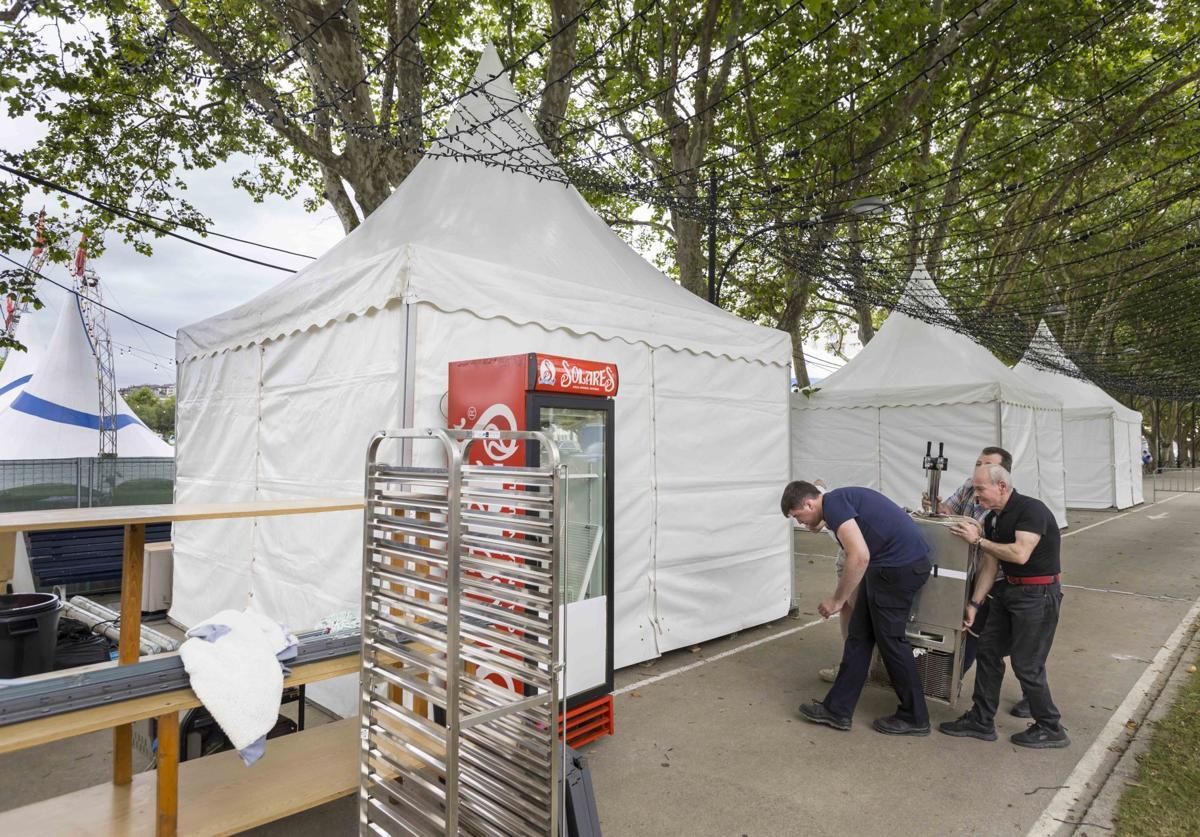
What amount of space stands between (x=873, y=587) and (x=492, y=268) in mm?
3166

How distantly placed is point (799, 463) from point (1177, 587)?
21.5 feet

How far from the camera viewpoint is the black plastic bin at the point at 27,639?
3297 millimetres

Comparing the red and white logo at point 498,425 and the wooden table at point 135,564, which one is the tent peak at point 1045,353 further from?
the wooden table at point 135,564

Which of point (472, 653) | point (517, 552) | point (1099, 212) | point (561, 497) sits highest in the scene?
point (1099, 212)

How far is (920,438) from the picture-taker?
1199cm

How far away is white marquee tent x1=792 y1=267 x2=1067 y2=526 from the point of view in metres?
11.3

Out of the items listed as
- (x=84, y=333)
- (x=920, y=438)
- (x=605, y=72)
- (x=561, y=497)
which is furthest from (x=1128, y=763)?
(x=84, y=333)

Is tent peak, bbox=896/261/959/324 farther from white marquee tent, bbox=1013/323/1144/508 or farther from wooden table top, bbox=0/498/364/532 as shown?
wooden table top, bbox=0/498/364/532

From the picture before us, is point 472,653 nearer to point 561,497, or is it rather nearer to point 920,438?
point 561,497

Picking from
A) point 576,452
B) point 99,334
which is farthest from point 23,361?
point 576,452

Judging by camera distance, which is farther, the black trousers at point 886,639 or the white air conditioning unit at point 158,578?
the white air conditioning unit at point 158,578

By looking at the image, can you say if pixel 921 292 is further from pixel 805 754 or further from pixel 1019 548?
pixel 805 754

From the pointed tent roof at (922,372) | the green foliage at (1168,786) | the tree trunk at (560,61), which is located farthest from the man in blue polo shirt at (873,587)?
the pointed tent roof at (922,372)

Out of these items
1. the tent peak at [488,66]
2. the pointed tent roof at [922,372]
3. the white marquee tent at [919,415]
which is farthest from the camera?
the white marquee tent at [919,415]
